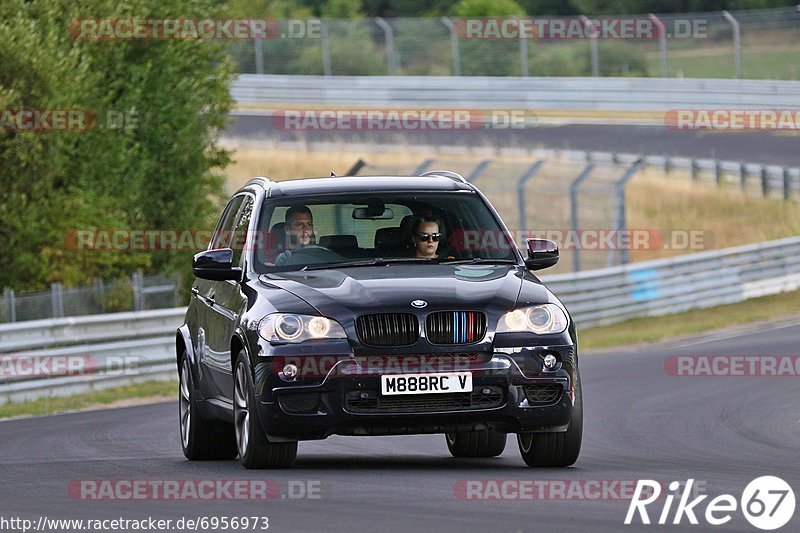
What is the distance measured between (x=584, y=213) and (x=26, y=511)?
3028 centimetres

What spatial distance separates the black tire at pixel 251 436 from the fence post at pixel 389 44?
33.8 metres

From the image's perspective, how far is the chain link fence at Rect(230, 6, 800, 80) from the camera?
142 feet

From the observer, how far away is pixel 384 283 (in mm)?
9648

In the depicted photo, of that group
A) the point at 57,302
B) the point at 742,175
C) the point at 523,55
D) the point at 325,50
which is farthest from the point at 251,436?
the point at 325,50

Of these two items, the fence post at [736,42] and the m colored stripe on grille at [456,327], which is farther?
the fence post at [736,42]

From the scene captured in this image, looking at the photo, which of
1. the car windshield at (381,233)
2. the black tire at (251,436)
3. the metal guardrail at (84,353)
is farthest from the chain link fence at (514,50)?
the black tire at (251,436)

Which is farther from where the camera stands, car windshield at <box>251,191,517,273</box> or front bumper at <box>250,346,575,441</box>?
car windshield at <box>251,191,517,273</box>

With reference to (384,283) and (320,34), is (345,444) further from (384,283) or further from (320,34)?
(320,34)

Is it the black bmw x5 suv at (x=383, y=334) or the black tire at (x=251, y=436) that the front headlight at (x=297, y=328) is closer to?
the black bmw x5 suv at (x=383, y=334)

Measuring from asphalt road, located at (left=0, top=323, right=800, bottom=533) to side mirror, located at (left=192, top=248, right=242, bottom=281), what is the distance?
3.75ft

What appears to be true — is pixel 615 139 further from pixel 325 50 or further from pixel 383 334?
pixel 383 334

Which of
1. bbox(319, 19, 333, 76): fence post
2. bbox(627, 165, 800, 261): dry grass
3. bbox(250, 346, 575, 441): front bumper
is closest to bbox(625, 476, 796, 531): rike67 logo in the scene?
bbox(250, 346, 575, 441): front bumper

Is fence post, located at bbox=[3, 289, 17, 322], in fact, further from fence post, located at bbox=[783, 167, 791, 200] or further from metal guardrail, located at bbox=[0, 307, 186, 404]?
fence post, located at bbox=[783, 167, 791, 200]

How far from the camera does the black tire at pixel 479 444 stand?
11141 mm
